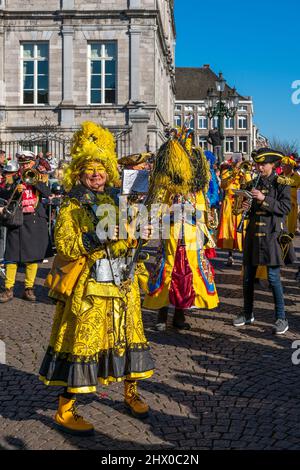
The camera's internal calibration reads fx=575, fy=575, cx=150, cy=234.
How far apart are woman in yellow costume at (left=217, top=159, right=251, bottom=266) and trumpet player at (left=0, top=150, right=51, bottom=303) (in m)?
3.56

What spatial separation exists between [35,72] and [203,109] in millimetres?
53423

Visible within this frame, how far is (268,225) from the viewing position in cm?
608

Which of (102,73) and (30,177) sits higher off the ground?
(102,73)

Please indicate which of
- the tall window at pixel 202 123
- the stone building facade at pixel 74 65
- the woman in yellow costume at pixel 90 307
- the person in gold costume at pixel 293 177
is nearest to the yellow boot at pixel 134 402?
the woman in yellow costume at pixel 90 307

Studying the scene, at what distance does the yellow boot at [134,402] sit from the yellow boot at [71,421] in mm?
348

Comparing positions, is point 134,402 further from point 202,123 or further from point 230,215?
point 202,123

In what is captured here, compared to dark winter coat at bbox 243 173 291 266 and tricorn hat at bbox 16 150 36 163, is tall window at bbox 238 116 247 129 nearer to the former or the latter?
tricorn hat at bbox 16 150 36 163

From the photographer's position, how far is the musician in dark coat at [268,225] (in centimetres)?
596

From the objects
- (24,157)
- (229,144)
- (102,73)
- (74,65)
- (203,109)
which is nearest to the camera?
(24,157)

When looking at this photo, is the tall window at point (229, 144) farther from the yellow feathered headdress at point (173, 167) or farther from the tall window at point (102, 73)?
the yellow feathered headdress at point (173, 167)

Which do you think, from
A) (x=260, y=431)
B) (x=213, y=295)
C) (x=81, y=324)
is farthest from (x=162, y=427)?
(x=213, y=295)

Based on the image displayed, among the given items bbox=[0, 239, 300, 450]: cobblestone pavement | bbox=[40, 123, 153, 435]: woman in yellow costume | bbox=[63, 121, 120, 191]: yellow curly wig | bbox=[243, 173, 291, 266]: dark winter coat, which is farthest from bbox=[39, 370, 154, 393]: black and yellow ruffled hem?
bbox=[243, 173, 291, 266]: dark winter coat

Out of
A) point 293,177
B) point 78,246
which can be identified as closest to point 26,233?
point 293,177
